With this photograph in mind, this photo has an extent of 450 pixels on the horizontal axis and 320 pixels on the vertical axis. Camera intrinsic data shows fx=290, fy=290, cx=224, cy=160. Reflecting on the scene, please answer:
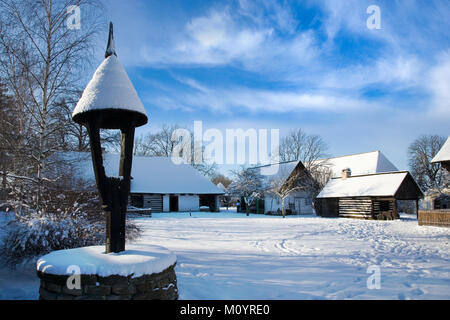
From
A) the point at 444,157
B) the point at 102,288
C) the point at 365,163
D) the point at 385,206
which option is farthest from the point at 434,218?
the point at 365,163

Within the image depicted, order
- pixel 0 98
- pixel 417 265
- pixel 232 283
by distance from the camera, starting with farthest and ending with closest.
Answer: pixel 0 98, pixel 417 265, pixel 232 283

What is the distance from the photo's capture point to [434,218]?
17219 millimetres

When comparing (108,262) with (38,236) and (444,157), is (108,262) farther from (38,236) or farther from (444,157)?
(444,157)

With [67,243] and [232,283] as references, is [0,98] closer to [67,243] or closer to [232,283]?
Result: [67,243]

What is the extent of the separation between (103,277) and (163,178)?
2748cm

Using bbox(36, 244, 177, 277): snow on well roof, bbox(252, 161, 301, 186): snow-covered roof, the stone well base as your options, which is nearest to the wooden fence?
bbox(252, 161, 301, 186): snow-covered roof

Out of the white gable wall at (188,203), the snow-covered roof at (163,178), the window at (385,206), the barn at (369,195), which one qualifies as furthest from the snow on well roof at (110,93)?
the window at (385,206)

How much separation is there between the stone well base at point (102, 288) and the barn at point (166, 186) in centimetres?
2436

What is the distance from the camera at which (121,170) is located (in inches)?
216

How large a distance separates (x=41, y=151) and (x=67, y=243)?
3.74 metres

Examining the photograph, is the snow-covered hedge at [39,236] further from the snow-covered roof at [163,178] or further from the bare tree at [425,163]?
the bare tree at [425,163]

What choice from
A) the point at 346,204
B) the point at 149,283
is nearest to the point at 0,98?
the point at 149,283

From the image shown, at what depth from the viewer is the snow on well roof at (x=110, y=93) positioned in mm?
5145

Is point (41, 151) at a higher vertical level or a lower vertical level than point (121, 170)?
higher
